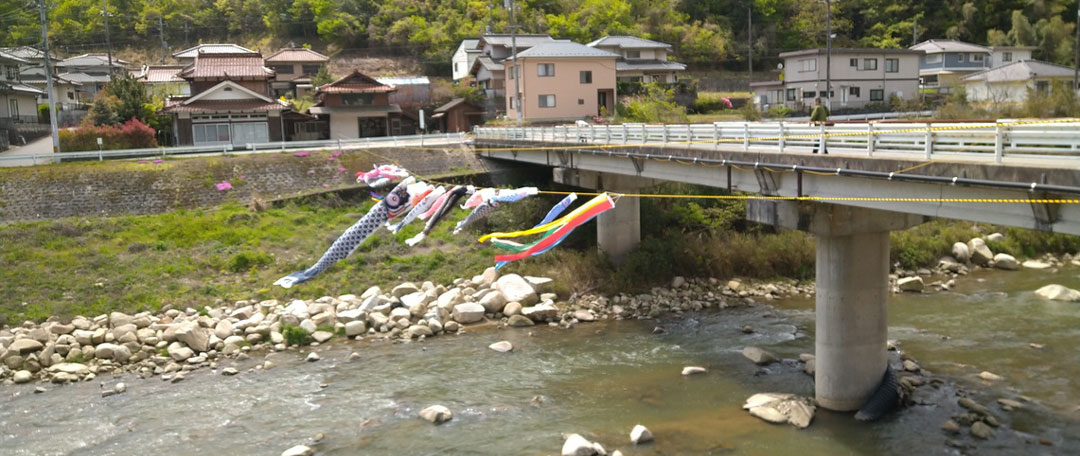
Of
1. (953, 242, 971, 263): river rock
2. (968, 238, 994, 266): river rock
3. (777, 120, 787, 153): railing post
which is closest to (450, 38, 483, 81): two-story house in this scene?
(953, 242, 971, 263): river rock

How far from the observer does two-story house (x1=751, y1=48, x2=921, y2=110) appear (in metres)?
53.4

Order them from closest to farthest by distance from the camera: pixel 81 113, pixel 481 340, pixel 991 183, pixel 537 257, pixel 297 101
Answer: pixel 991 183 < pixel 481 340 < pixel 537 257 < pixel 81 113 < pixel 297 101

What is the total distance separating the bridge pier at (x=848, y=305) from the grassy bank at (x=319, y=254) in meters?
11.2

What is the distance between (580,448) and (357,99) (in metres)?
44.3

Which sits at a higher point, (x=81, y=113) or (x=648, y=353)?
(x=81, y=113)

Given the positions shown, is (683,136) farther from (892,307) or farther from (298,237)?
(298,237)

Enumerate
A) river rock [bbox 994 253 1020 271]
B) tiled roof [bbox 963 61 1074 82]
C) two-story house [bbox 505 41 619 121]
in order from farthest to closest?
two-story house [bbox 505 41 619 121]
tiled roof [bbox 963 61 1074 82]
river rock [bbox 994 253 1020 271]

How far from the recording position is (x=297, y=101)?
2510 inches

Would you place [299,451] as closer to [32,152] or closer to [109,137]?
[109,137]

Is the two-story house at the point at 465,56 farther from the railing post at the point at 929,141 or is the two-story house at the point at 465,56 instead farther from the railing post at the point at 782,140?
the railing post at the point at 929,141

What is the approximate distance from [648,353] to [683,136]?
18.7 ft

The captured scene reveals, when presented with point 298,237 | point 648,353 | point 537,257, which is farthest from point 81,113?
point 648,353

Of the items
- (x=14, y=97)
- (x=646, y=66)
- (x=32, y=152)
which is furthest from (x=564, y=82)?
(x=14, y=97)

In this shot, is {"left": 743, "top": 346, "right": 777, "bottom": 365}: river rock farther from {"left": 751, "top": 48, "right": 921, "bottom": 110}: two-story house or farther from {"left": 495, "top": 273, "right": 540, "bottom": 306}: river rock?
{"left": 751, "top": 48, "right": 921, "bottom": 110}: two-story house
